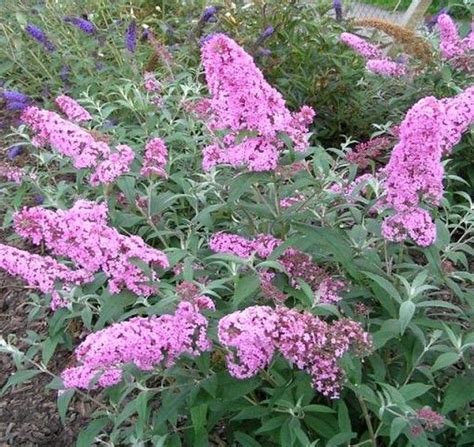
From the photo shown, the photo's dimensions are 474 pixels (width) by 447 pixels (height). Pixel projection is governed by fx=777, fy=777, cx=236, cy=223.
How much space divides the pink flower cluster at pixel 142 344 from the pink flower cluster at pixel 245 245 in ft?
1.11

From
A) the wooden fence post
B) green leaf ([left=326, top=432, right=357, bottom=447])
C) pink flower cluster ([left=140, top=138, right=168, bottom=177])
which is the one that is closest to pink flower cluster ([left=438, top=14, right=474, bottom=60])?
the wooden fence post

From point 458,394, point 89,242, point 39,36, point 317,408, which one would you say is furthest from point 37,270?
point 39,36

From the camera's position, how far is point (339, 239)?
2.52 metres

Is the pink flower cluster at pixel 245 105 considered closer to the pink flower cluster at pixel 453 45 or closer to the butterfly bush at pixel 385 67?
the butterfly bush at pixel 385 67

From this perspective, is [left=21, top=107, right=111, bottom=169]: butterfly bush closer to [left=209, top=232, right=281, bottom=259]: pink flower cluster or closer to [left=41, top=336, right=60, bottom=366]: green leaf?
[left=209, top=232, right=281, bottom=259]: pink flower cluster

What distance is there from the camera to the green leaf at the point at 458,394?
2324mm

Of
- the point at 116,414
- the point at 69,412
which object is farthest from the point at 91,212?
the point at 69,412

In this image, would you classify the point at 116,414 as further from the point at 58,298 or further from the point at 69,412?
the point at 69,412

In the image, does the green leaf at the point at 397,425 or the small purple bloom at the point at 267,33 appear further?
the small purple bloom at the point at 267,33

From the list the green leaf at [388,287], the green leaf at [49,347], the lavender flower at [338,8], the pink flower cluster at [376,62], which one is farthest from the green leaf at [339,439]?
the lavender flower at [338,8]

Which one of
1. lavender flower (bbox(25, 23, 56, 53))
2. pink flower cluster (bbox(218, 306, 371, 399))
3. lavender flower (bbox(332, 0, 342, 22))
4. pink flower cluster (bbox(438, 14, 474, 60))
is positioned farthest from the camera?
lavender flower (bbox(332, 0, 342, 22))

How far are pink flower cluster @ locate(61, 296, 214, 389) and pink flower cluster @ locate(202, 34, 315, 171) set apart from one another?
0.49 meters

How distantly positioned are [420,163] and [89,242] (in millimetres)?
967

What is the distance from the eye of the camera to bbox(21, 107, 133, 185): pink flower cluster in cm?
272
